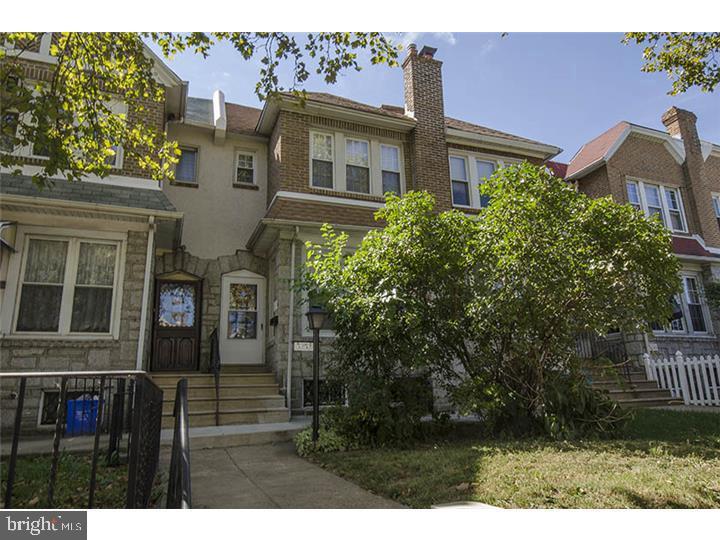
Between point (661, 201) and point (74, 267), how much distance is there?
51.8ft

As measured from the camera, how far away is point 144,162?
6258mm

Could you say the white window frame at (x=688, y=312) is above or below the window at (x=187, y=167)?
below

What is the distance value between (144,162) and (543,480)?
19.2ft

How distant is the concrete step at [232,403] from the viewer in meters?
7.92

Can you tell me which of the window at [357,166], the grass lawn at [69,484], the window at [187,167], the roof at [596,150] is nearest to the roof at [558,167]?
the roof at [596,150]

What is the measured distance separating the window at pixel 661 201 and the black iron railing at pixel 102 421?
47.6 feet

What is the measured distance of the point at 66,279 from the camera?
27.1 ft

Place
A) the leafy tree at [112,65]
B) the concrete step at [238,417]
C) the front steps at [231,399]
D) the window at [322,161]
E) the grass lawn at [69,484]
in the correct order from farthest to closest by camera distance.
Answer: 1. the window at [322,161]
2. the front steps at [231,399]
3. the concrete step at [238,417]
4. the leafy tree at [112,65]
5. the grass lawn at [69,484]

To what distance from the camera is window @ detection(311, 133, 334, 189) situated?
10.6 m

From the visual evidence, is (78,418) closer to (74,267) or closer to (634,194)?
(74,267)

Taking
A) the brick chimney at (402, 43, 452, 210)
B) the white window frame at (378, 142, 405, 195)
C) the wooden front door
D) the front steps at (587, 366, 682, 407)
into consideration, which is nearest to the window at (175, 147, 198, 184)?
the wooden front door

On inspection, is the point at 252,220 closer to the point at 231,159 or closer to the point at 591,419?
the point at 231,159

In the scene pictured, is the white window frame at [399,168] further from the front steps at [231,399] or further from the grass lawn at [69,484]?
the grass lawn at [69,484]
